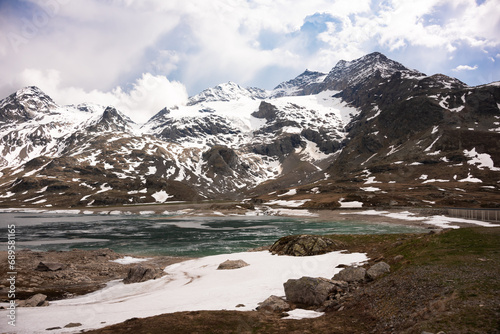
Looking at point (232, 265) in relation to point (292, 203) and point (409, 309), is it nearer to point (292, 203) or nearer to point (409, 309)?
point (409, 309)

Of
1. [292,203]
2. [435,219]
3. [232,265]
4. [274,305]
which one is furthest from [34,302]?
[292,203]

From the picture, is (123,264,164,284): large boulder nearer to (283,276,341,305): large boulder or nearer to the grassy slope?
the grassy slope

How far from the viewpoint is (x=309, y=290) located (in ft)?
65.2

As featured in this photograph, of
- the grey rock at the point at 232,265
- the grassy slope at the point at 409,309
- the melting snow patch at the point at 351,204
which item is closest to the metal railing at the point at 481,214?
the melting snow patch at the point at 351,204

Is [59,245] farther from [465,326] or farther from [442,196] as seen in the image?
[442,196]

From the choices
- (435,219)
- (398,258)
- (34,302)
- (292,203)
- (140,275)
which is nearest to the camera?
(34,302)

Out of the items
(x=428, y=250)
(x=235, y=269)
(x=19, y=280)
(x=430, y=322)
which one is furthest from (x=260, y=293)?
(x=19, y=280)

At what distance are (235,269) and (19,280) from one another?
22396 mm

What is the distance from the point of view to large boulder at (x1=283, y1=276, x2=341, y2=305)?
19.5 m

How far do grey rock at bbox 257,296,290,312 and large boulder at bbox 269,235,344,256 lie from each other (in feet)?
57.0

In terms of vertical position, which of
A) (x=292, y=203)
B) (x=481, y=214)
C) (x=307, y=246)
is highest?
(x=481, y=214)

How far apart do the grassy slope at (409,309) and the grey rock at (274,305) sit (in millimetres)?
1281

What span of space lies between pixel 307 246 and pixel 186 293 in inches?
731

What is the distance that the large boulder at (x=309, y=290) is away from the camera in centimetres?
1952
